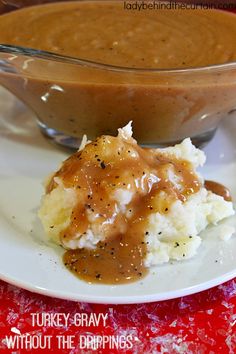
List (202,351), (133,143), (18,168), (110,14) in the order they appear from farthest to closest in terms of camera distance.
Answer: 1. (110,14)
2. (18,168)
3. (133,143)
4. (202,351)

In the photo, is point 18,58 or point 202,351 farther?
point 18,58

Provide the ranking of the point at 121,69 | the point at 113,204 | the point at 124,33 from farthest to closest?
the point at 124,33, the point at 121,69, the point at 113,204

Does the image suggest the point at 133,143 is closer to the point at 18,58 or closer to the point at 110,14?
the point at 18,58

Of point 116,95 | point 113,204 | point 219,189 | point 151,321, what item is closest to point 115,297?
point 151,321

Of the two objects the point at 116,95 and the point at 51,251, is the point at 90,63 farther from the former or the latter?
the point at 51,251

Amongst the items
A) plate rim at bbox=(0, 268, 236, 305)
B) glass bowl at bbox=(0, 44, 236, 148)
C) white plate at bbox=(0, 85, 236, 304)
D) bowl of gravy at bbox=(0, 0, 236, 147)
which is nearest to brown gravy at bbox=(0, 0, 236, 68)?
bowl of gravy at bbox=(0, 0, 236, 147)

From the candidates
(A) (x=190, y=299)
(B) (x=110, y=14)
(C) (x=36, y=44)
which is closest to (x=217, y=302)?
(A) (x=190, y=299)

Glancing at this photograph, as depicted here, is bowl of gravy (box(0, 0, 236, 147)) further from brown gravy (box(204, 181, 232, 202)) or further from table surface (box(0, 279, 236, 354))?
table surface (box(0, 279, 236, 354))

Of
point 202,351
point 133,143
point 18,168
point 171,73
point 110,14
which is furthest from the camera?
point 110,14
